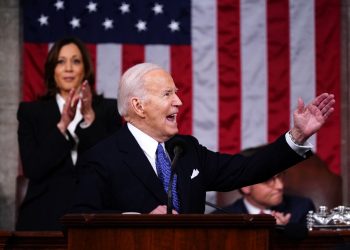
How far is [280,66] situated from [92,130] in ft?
6.85

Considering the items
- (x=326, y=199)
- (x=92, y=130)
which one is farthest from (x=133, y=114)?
(x=326, y=199)

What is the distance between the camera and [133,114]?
409 cm

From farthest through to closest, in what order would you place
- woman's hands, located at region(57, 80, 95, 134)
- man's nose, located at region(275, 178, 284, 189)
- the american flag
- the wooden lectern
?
1. the american flag
2. man's nose, located at region(275, 178, 284, 189)
3. woman's hands, located at region(57, 80, 95, 134)
4. the wooden lectern

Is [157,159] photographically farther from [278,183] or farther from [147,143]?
[278,183]

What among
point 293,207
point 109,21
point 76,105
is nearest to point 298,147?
point 76,105

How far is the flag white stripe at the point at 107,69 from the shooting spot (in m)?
6.74

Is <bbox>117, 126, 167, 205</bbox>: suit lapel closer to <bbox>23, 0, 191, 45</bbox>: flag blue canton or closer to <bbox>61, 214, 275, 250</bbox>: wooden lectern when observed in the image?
<bbox>61, 214, 275, 250</bbox>: wooden lectern

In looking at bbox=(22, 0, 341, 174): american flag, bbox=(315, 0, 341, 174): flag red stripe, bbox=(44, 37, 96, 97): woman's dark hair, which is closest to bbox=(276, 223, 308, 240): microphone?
bbox=(44, 37, 96, 97): woman's dark hair

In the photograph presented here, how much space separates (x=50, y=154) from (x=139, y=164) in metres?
1.26

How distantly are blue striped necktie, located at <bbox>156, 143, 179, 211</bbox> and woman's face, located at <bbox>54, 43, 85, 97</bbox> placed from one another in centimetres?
156

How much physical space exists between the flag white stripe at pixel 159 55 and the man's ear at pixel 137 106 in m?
2.73

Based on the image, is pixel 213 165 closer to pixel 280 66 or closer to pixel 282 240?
pixel 282 240

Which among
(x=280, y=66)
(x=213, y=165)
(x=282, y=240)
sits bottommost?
(x=282, y=240)

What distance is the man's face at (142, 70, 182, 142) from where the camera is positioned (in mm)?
4027
